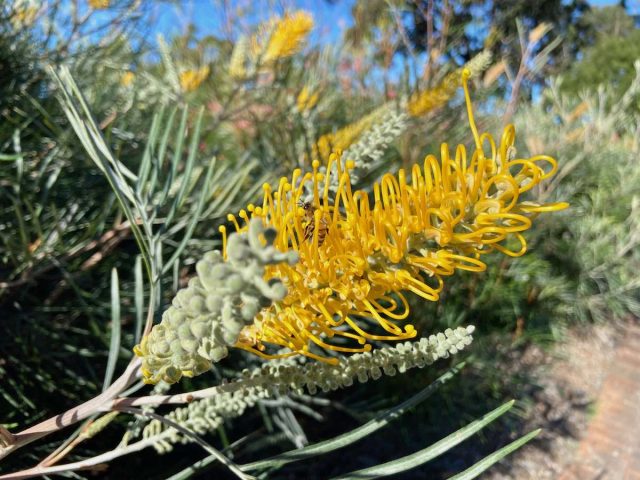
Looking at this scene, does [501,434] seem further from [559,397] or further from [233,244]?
[233,244]

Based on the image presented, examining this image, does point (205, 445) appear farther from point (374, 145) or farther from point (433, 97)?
point (433, 97)

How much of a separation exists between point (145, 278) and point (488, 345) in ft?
4.84

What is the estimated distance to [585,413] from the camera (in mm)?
2385

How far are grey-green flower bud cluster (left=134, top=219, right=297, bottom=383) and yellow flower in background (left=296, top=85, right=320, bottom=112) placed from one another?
4.64 ft

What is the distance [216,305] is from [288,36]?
1.33 metres

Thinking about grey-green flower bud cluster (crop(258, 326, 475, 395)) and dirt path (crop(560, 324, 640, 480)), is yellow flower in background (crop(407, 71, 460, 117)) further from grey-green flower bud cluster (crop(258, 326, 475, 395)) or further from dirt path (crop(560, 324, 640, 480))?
dirt path (crop(560, 324, 640, 480))

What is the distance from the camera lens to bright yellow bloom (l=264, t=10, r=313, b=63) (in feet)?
4.81

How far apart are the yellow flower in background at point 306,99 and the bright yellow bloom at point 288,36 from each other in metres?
0.19

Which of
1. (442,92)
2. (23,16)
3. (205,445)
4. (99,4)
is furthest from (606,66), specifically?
(205,445)

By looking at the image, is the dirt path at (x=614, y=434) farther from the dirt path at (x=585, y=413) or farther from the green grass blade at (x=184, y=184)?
the green grass blade at (x=184, y=184)

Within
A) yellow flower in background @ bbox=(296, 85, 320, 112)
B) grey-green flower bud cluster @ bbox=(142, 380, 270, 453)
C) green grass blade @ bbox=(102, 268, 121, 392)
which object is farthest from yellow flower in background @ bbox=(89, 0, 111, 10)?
grey-green flower bud cluster @ bbox=(142, 380, 270, 453)

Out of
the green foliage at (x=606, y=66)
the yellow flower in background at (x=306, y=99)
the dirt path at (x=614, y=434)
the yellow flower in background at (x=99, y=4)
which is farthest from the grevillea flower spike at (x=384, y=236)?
the green foliage at (x=606, y=66)

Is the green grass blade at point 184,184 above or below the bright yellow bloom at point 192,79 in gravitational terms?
below

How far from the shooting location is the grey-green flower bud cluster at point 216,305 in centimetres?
28
